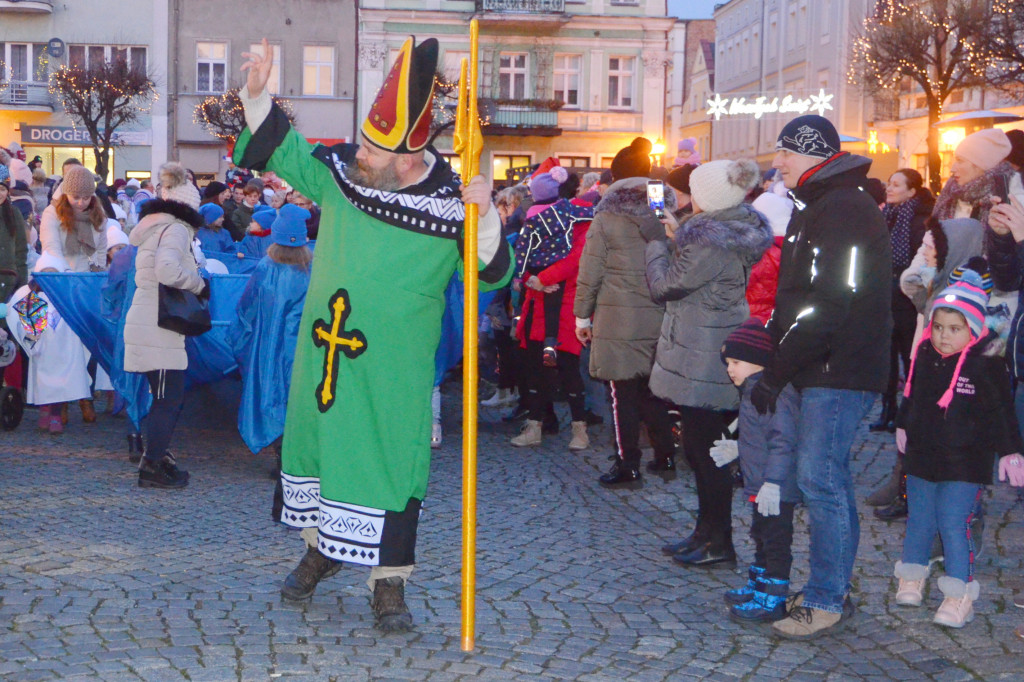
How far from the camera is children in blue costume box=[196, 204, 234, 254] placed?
11.7m

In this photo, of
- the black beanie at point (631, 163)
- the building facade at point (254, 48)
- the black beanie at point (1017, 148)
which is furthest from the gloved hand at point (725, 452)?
the building facade at point (254, 48)

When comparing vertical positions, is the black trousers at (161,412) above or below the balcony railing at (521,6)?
below

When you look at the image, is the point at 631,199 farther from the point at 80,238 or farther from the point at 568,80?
the point at 568,80

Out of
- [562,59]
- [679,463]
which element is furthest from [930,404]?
[562,59]

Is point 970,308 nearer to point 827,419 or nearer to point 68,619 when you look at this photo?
point 827,419

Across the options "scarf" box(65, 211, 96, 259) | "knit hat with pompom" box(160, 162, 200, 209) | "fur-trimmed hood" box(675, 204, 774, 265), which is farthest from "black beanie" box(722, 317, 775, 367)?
"scarf" box(65, 211, 96, 259)

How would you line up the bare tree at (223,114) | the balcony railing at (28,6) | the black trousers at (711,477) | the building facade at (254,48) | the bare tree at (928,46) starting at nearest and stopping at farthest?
the black trousers at (711,477), the bare tree at (928,46), the bare tree at (223,114), the balcony railing at (28,6), the building facade at (254,48)

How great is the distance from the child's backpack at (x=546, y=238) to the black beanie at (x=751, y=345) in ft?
12.5

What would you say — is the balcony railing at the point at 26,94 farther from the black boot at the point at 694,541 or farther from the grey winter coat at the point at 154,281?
the black boot at the point at 694,541

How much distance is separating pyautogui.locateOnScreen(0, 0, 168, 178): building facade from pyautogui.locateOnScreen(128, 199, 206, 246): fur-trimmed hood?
31.2 meters

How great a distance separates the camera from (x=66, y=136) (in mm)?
37562

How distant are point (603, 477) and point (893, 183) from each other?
3558 mm

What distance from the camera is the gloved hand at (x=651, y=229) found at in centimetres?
762

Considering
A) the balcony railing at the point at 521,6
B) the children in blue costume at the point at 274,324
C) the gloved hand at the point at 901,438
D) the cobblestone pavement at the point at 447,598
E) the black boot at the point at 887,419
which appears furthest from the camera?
the balcony railing at the point at 521,6
